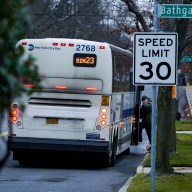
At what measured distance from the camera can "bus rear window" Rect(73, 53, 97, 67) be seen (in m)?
17.5

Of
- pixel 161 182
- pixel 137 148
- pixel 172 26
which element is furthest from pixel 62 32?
pixel 161 182

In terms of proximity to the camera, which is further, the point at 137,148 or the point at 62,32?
the point at 62,32

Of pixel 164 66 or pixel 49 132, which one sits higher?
pixel 164 66

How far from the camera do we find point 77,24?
47.2 m

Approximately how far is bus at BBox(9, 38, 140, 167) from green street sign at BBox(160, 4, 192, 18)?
5733 millimetres

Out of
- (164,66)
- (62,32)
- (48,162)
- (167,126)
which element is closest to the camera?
(164,66)

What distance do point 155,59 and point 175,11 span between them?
128 cm

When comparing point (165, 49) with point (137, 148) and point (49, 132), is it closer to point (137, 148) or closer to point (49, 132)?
point (49, 132)

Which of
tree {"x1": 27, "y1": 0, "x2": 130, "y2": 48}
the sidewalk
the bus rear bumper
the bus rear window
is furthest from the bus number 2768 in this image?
tree {"x1": 27, "y1": 0, "x2": 130, "y2": 48}

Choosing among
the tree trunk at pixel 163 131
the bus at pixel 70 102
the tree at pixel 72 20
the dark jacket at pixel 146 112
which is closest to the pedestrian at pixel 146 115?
the dark jacket at pixel 146 112

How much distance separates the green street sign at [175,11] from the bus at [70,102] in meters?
5.73

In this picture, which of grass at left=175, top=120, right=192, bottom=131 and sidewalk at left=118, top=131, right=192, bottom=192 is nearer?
sidewalk at left=118, top=131, right=192, bottom=192

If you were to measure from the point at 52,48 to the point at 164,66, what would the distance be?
699 cm

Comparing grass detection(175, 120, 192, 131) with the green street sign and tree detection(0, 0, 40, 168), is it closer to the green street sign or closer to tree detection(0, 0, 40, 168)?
the green street sign
